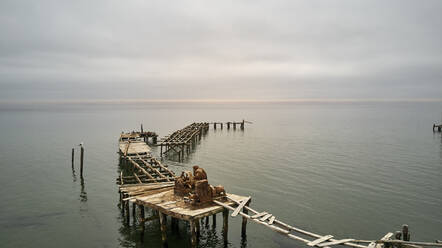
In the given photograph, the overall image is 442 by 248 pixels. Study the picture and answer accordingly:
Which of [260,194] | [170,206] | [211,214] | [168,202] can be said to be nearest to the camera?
[211,214]

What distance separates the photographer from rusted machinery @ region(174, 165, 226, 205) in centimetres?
1562

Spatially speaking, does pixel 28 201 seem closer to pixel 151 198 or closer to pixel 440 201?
pixel 151 198

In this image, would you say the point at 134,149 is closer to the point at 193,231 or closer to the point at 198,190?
the point at 198,190

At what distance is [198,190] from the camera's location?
611 inches

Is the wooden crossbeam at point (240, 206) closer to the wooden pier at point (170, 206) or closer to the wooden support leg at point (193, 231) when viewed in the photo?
the wooden pier at point (170, 206)

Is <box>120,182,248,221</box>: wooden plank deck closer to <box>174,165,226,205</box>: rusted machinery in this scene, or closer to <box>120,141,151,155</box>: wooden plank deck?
<box>174,165,226,205</box>: rusted machinery

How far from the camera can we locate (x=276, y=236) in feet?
57.5

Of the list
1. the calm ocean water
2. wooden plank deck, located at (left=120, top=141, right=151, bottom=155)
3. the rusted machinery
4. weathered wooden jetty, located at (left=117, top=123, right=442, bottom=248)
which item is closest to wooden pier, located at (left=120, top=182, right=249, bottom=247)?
weathered wooden jetty, located at (left=117, top=123, right=442, bottom=248)

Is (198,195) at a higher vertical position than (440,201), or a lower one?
higher

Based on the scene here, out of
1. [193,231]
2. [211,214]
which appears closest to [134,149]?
[211,214]

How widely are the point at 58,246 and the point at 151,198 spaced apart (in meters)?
5.53

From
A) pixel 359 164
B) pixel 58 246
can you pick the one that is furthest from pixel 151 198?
pixel 359 164

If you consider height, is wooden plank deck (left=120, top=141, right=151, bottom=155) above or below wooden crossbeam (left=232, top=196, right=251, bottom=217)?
below

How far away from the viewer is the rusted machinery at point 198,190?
1562cm
